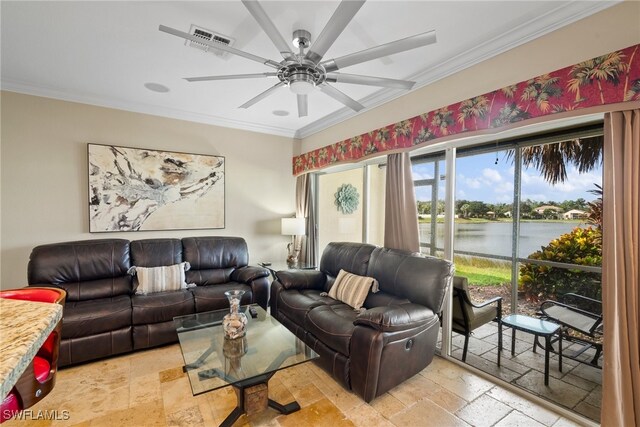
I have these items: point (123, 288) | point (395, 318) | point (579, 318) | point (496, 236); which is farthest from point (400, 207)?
point (123, 288)

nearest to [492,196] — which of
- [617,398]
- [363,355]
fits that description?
[617,398]

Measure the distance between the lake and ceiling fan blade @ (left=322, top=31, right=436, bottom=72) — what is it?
1991 millimetres

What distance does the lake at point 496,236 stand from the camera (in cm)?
278

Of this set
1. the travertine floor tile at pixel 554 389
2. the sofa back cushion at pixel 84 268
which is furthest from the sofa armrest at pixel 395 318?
the sofa back cushion at pixel 84 268

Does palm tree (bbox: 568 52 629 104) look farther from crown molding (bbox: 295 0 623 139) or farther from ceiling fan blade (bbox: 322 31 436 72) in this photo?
ceiling fan blade (bbox: 322 31 436 72)

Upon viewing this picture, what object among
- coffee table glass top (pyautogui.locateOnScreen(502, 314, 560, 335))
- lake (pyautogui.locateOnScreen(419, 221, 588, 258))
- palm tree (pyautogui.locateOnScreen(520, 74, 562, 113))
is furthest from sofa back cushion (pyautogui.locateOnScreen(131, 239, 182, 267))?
palm tree (pyautogui.locateOnScreen(520, 74, 562, 113))

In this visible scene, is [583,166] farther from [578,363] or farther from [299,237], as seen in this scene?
[299,237]

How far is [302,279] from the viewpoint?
3.44 meters

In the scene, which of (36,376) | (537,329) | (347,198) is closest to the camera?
(36,376)

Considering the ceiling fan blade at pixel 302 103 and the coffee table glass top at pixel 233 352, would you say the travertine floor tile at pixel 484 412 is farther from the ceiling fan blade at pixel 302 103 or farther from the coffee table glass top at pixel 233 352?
the ceiling fan blade at pixel 302 103

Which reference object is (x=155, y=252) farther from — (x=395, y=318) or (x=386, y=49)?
(x=386, y=49)

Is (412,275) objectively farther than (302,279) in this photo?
No

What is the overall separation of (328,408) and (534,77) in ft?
9.45

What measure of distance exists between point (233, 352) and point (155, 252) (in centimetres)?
208
